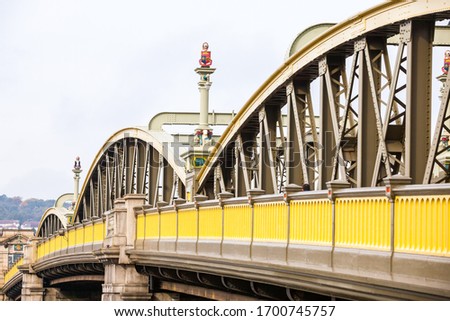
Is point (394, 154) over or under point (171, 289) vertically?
over

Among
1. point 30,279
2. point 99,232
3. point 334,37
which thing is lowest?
point 30,279

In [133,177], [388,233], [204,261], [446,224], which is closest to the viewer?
[446,224]

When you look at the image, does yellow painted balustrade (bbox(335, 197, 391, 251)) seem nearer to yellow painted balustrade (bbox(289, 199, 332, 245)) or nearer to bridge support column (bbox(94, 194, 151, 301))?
yellow painted balustrade (bbox(289, 199, 332, 245))

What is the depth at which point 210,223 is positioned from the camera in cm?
2820

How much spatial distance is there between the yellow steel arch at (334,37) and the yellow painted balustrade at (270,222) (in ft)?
9.93

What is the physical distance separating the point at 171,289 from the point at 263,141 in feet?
19.5

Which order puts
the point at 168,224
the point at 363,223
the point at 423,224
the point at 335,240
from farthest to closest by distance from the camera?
the point at 168,224, the point at 335,240, the point at 363,223, the point at 423,224

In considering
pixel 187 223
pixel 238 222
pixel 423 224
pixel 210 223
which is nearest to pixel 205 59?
pixel 187 223

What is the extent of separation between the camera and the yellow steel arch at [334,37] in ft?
66.4

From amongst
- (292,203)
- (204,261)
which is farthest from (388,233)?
(204,261)

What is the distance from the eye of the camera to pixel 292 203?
21531mm

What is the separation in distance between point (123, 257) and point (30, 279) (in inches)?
1304

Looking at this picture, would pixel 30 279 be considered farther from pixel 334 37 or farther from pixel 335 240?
pixel 335 240

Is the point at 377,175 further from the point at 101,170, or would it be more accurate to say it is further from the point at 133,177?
the point at 101,170
